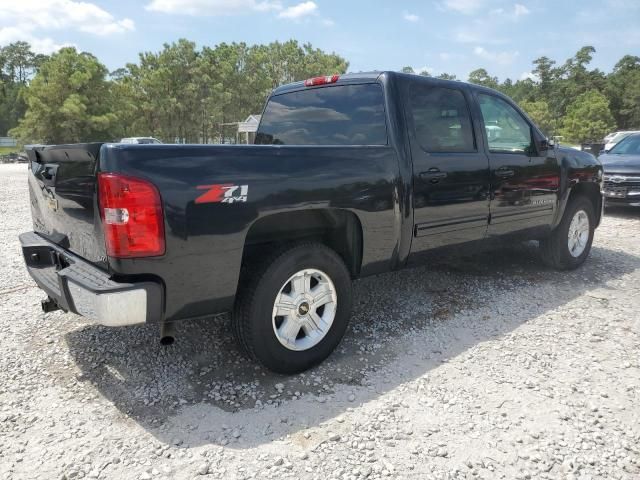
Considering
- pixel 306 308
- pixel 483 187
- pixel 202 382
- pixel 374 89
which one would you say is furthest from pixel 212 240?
pixel 483 187

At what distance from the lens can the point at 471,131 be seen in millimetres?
4266

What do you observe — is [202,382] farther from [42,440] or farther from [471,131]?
[471,131]

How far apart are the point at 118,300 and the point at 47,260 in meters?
1.14

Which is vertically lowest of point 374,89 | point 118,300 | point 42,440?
point 42,440

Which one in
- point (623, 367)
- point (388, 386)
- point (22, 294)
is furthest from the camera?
point (22, 294)

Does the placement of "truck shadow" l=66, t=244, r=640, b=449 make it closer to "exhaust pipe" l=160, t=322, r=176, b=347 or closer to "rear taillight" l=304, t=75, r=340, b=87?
"exhaust pipe" l=160, t=322, r=176, b=347

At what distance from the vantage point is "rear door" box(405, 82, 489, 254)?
371cm

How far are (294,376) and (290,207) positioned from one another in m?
1.09

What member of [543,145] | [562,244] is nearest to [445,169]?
[543,145]

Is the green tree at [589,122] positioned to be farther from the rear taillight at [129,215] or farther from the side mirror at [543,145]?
the rear taillight at [129,215]

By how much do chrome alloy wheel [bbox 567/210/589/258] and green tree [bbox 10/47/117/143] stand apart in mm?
38164

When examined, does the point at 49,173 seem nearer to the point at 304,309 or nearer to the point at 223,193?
the point at 223,193

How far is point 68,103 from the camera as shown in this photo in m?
36.5

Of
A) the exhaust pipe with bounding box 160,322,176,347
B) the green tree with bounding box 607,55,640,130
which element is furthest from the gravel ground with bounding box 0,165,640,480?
the green tree with bounding box 607,55,640,130
